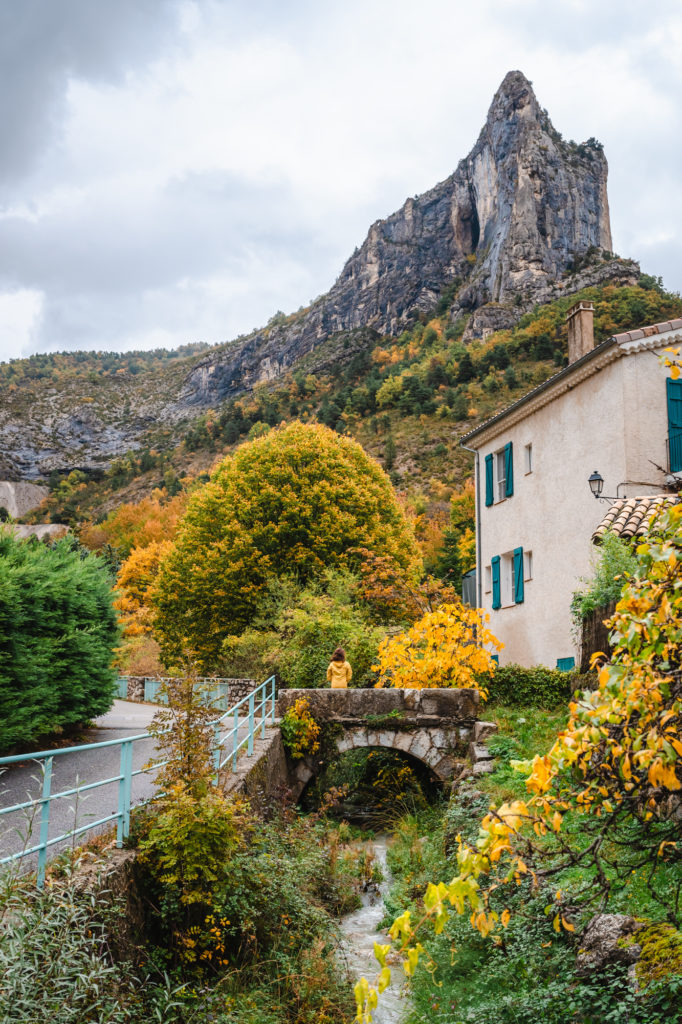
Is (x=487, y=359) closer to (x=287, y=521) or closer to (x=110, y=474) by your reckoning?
(x=287, y=521)

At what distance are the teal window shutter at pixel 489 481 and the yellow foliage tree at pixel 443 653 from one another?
257 inches

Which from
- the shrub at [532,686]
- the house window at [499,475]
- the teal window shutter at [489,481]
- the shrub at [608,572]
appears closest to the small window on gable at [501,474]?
the house window at [499,475]

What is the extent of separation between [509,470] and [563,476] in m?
2.82

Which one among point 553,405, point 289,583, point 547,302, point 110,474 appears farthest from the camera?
point 110,474

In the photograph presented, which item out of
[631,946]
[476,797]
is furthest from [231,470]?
[631,946]

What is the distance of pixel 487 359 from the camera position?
57656 mm

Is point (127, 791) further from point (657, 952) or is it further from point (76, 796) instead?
point (657, 952)

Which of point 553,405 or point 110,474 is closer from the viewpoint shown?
point 553,405

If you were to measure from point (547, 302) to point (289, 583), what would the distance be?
4938 centimetres

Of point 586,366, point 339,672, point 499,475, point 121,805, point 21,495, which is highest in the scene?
point 21,495

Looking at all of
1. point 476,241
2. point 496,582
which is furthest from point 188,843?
point 476,241

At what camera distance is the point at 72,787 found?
671 cm

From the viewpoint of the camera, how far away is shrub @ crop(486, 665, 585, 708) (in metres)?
13.8

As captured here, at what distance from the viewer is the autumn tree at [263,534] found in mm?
23891
